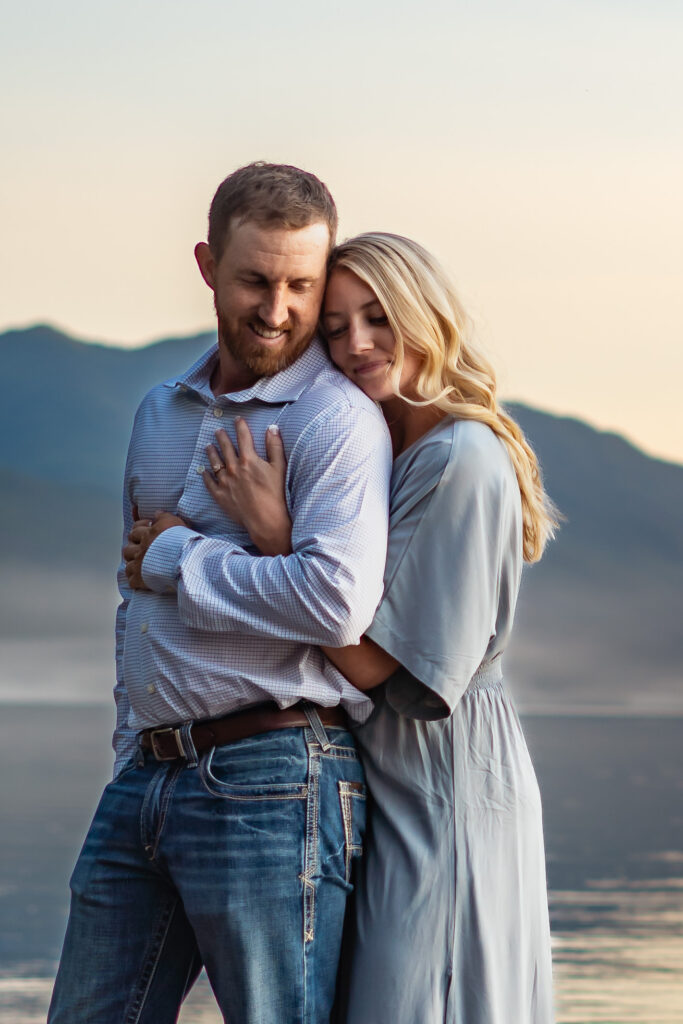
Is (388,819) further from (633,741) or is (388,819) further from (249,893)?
(633,741)

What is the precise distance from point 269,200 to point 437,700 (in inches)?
29.8

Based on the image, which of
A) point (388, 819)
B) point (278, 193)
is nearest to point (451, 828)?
point (388, 819)

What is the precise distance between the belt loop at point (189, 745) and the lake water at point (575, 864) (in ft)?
9.29

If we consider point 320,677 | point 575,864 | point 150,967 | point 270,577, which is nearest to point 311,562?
point 270,577

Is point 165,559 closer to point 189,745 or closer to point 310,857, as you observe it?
point 189,745

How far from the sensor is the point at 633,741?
14.9 meters

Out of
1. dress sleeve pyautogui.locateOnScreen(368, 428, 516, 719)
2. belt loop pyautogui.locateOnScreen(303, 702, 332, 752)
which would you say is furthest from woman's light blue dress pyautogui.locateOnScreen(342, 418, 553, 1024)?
belt loop pyautogui.locateOnScreen(303, 702, 332, 752)

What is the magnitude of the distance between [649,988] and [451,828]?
336 cm

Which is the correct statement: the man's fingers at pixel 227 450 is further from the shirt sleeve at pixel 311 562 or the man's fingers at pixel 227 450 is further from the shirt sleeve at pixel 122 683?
A: the shirt sleeve at pixel 122 683

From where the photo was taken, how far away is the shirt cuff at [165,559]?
190cm

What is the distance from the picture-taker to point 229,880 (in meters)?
1.82

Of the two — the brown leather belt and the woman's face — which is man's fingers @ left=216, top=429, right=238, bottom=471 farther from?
the brown leather belt

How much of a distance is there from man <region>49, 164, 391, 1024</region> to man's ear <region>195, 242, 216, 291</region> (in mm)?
18

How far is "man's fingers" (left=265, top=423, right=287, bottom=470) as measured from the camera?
6.46 ft
